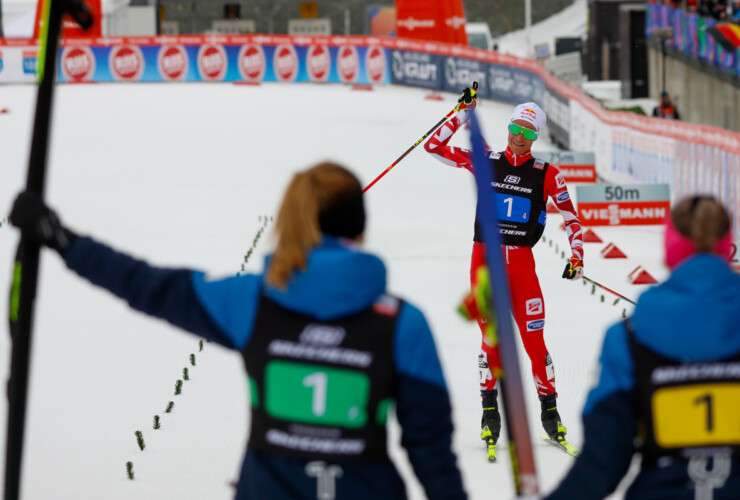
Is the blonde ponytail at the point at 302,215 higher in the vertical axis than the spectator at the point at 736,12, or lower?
lower

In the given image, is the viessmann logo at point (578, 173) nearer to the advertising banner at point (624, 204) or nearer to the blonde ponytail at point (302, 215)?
the advertising banner at point (624, 204)

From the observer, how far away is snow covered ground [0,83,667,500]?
7.19 meters

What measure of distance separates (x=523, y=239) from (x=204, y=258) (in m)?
7.89

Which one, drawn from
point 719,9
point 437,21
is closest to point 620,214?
point 719,9

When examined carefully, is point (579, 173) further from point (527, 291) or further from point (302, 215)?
point (302, 215)

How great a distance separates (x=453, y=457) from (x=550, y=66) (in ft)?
115

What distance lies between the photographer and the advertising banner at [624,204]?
15.3 m

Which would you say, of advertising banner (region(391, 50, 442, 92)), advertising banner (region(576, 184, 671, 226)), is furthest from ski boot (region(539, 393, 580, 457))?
advertising banner (region(391, 50, 442, 92))

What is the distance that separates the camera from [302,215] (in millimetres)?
2916

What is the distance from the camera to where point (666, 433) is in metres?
2.91

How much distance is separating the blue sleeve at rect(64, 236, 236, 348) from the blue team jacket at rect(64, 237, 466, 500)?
74 millimetres

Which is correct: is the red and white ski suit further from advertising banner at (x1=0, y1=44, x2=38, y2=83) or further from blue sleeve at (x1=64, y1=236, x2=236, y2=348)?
advertising banner at (x1=0, y1=44, x2=38, y2=83)

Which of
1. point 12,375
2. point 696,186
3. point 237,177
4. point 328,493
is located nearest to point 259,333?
point 328,493

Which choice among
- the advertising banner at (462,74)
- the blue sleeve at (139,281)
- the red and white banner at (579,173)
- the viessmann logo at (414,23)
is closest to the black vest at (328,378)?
the blue sleeve at (139,281)
